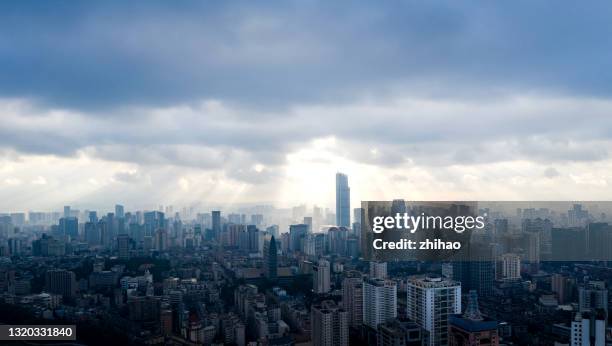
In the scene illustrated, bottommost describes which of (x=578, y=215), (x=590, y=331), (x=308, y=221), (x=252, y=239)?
(x=590, y=331)

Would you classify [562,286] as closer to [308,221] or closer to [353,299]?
[353,299]

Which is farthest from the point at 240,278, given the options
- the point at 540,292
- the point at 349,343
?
the point at 540,292

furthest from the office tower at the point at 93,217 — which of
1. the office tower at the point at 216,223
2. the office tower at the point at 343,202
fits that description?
the office tower at the point at 343,202

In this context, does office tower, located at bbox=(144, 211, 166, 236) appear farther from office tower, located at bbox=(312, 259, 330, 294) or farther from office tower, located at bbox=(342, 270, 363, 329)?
office tower, located at bbox=(342, 270, 363, 329)

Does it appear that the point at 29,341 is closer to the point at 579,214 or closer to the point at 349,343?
the point at 349,343

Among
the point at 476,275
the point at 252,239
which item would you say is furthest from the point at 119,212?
the point at 476,275

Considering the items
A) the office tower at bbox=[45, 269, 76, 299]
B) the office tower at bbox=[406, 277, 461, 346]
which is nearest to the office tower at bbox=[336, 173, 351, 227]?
the office tower at bbox=[406, 277, 461, 346]

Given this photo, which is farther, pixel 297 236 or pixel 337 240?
pixel 297 236
